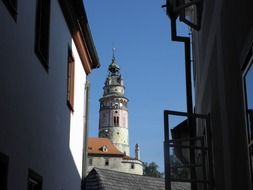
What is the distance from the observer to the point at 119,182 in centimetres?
2194

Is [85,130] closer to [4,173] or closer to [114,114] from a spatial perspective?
[4,173]

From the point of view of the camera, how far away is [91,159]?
10494 cm

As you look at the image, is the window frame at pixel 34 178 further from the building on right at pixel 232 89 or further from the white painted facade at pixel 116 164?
the white painted facade at pixel 116 164

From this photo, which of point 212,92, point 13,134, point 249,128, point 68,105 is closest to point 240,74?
point 249,128

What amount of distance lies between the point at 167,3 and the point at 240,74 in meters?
5.76

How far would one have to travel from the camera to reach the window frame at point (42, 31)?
8867mm

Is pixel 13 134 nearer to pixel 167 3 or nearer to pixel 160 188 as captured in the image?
pixel 167 3

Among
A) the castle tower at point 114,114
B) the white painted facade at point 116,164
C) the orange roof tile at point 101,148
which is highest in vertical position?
the castle tower at point 114,114

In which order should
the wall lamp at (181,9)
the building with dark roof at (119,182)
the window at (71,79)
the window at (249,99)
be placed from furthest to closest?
the building with dark roof at (119,182) → the window at (71,79) → the wall lamp at (181,9) → the window at (249,99)

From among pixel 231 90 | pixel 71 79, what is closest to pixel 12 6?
pixel 231 90

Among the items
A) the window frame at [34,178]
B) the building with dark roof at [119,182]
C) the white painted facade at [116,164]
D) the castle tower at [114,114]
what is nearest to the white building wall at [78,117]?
the window frame at [34,178]

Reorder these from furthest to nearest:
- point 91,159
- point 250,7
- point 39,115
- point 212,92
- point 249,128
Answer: point 91,159 → point 39,115 → point 212,92 → point 249,128 → point 250,7

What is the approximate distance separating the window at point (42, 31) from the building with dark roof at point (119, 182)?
39.1ft

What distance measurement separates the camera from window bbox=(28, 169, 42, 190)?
824cm
